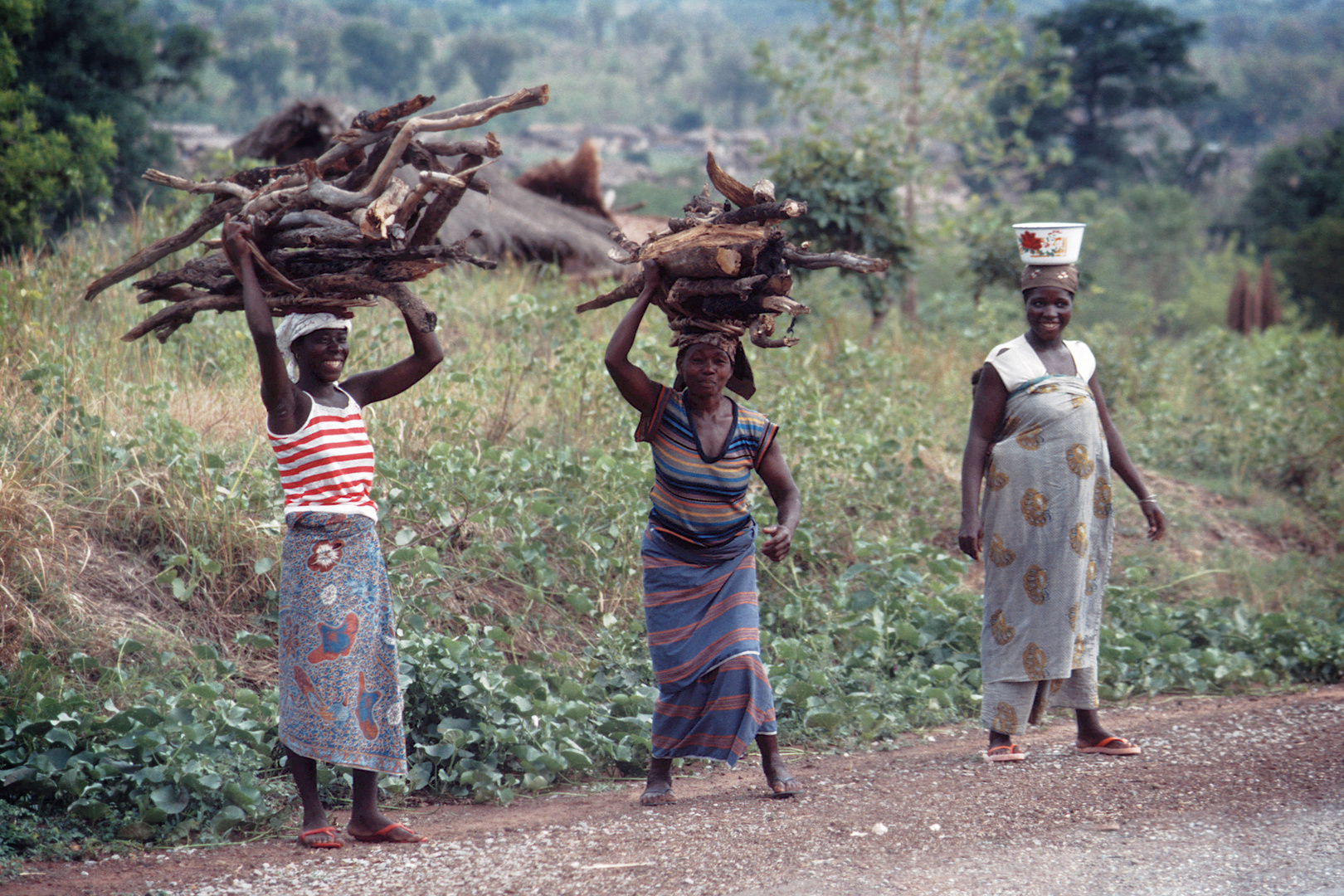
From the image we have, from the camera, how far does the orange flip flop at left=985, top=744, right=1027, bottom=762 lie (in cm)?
432

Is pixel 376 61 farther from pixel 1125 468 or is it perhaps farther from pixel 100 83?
pixel 1125 468

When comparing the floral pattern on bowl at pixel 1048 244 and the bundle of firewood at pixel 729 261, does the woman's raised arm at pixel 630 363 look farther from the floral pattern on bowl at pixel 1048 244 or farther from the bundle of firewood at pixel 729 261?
the floral pattern on bowl at pixel 1048 244

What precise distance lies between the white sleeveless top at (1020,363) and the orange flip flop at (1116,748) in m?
1.29

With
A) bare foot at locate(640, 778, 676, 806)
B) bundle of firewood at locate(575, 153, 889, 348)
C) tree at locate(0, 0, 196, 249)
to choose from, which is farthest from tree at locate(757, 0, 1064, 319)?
bare foot at locate(640, 778, 676, 806)

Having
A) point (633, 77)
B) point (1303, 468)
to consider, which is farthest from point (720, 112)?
point (1303, 468)

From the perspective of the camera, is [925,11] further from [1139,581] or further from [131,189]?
[131,189]

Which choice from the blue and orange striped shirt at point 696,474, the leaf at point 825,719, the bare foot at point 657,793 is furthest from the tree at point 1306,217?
the bare foot at point 657,793

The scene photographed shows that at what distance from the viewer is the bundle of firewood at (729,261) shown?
3.74 metres

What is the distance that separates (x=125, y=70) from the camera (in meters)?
18.6

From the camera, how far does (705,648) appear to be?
383 centimetres

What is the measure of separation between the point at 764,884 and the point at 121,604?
295 centimetres

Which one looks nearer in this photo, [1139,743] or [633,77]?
[1139,743]

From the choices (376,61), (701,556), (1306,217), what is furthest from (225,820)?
(376,61)

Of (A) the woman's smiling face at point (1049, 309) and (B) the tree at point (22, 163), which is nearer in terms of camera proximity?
(A) the woman's smiling face at point (1049, 309)
